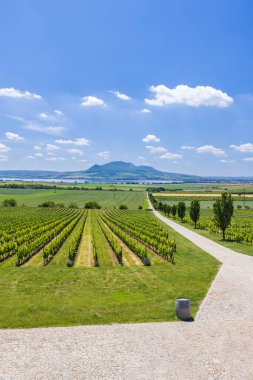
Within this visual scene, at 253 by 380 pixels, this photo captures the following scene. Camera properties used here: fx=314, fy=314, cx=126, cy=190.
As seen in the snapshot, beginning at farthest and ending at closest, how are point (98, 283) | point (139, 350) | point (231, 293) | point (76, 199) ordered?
point (76, 199) → point (98, 283) → point (231, 293) → point (139, 350)

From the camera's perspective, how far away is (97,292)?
1761 centimetres

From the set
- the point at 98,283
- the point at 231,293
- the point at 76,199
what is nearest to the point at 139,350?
the point at 231,293

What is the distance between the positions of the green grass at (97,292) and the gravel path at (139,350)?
0.96m

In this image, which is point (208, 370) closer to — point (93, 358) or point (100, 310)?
point (93, 358)

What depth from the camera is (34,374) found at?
9.50 metres

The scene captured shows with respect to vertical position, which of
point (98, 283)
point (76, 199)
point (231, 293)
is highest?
point (76, 199)

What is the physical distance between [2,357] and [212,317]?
28.1ft

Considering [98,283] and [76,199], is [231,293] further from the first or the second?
[76,199]

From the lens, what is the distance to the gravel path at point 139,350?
957 cm

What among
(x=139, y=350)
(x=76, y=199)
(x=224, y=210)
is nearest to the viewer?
(x=139, y=350)

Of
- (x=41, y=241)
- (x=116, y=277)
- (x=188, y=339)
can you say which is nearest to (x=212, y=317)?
(x=188, y=339)

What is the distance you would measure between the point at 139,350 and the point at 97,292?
705cm

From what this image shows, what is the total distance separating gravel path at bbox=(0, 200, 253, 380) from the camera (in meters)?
9.57

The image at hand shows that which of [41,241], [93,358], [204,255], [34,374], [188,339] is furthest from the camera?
[41,241]
